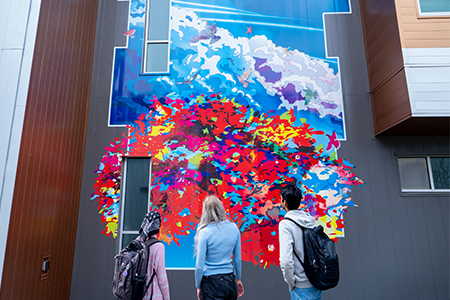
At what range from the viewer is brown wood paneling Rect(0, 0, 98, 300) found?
3.40m

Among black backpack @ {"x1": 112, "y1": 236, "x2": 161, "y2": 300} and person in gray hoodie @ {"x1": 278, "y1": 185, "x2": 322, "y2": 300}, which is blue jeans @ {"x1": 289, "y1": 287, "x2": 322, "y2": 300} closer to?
person in gray hoodie @ {"x1": 278, "y1": 185, "x2": 322, "y2": 300}

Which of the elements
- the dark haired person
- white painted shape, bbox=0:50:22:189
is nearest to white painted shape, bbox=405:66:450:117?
the dark haired person

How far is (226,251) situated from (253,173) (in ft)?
7.33

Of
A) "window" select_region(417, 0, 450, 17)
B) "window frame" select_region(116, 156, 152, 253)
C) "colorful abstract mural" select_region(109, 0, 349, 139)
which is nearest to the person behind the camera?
"window" select_region(417, 0, 450, 17)

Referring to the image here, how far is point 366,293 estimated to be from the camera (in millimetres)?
4273

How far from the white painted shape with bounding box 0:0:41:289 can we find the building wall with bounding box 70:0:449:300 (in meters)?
1.43

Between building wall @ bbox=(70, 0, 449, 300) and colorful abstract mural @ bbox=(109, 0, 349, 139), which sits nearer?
building wall @ bbox=(70, 0, 449, 300)

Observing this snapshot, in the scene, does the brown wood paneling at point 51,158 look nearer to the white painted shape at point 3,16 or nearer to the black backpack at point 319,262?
the white painted shape at point 3,16

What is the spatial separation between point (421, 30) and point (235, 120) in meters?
2.97

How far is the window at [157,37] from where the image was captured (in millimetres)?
5062

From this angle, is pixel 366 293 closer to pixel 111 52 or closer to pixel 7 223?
pixel 7 223

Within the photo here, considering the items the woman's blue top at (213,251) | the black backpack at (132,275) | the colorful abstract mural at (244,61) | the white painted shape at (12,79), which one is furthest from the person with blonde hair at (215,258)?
the colorful abstract mural at (244,61)

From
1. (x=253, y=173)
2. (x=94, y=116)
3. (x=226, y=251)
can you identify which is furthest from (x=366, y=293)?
(x=94, y=116)

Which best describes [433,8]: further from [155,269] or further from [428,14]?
[155,269]
